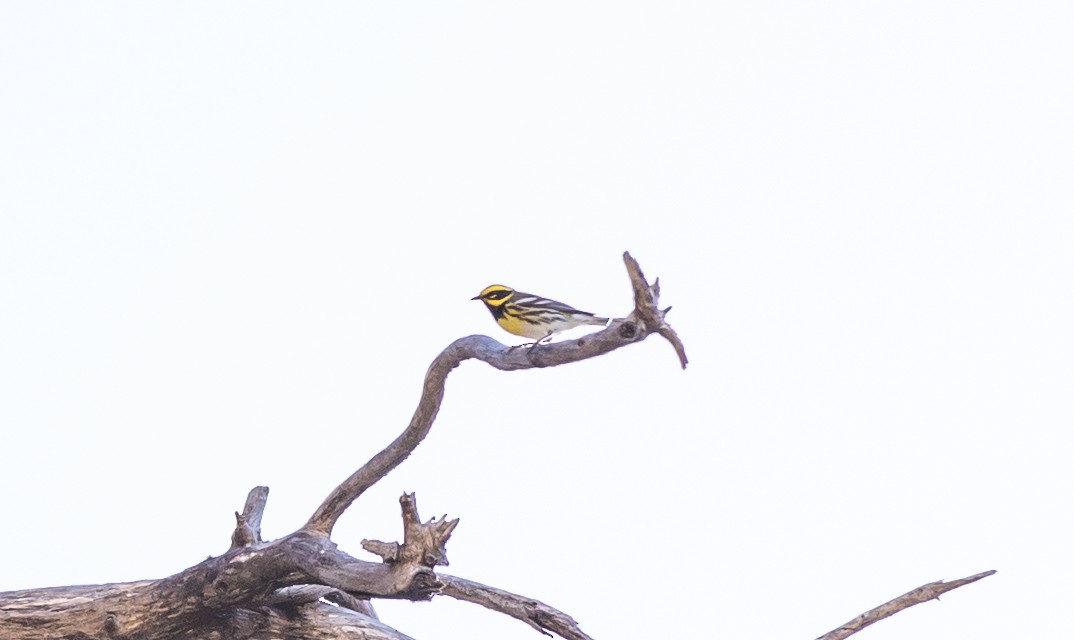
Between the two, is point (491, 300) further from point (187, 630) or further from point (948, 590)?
point (948, 590)

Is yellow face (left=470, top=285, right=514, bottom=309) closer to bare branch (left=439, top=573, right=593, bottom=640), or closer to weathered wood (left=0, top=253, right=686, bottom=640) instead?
weathered wood (left=0, top=253, right=686, bottom=640)

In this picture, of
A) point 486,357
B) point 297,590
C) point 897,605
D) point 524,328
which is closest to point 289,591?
point 297,590

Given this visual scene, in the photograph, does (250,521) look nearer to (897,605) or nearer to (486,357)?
(486,357)

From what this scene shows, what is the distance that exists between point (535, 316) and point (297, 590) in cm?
263

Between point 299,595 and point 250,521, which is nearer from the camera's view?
point 299,595

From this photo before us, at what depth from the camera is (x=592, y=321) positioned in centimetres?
998

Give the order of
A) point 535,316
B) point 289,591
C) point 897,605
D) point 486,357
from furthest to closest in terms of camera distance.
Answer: point 535,316 → point 289,591 → point 486,357 → point 897,605

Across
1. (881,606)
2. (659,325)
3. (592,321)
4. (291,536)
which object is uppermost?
(592,321)

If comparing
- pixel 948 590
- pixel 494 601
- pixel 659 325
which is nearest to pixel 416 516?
pixel 494 601

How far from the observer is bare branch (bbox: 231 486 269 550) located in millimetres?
9375

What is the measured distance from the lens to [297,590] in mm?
9250

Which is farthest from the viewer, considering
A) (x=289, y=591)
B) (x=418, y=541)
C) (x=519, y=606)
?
(x=289, y=591)

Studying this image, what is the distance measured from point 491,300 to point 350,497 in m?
2.01

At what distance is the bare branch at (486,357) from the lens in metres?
7.45
